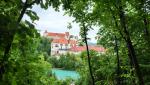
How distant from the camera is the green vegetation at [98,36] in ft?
21.1

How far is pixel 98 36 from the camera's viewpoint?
89.5 ft

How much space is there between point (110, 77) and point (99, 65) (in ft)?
5.30

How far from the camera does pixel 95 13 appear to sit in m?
17.8

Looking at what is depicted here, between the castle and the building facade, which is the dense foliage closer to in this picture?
the castle

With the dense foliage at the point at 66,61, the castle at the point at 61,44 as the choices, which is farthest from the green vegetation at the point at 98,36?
the castle at the point at 61,44

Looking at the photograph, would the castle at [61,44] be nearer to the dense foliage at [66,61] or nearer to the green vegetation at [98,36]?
the dense foliage at [66,61]

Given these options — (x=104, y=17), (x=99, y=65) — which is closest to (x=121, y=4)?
(x=104, y=17)

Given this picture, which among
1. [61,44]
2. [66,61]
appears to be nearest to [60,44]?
[61,44]

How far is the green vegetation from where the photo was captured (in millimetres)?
6416

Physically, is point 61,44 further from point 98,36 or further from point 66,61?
point 98,36

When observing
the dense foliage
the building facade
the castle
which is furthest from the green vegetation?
the building facade

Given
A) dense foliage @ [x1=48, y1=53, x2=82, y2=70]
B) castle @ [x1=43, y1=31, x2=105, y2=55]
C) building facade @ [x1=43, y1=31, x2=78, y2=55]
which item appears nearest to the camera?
dense foliage @ [x1=48, y1=53, x2=82, y2=70]

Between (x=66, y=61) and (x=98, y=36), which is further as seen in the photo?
(x=66, y=61)

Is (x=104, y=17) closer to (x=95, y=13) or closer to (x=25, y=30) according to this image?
(x=95, y=13)
